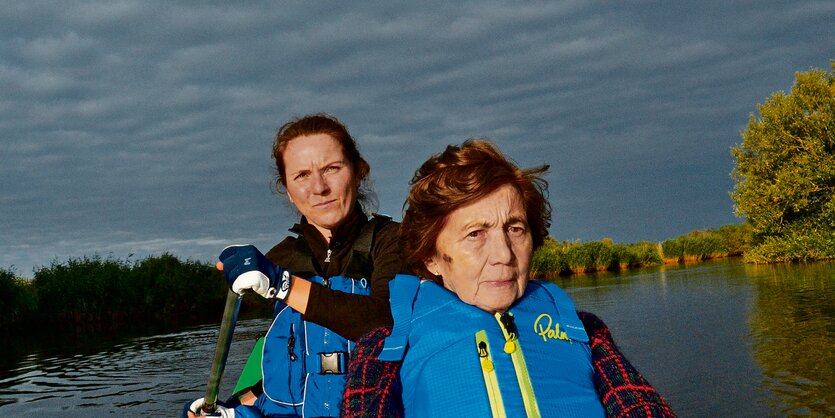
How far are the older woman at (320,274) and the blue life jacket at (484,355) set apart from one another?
37 centimetres

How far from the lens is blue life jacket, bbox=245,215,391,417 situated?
264cm

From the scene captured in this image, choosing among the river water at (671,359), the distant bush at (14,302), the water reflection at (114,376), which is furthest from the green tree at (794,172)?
the distant bush at (14,302)

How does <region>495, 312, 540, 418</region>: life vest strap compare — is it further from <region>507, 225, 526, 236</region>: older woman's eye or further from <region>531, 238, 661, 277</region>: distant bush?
<region>531, 238, 661, 277</region>: distant bush

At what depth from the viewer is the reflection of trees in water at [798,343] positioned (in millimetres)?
6254

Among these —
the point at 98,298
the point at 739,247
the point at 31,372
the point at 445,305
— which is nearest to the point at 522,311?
the point at 445,305

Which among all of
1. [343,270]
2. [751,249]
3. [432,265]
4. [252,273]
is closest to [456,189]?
[432,265]

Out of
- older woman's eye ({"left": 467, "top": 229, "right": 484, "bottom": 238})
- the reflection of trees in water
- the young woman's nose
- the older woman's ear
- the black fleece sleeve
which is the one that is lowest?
the reflection of trees in water

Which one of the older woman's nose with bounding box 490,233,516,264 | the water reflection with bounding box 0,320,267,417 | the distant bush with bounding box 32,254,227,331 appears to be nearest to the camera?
the older woman's nose with bounding box 490,233,516,264

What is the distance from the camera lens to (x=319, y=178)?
9.17 ft

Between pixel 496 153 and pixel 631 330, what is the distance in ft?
32.6

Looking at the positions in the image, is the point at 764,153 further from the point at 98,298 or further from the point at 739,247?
the point at 98,298

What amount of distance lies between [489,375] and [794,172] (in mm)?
23709

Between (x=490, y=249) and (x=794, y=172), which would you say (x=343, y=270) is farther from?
(x=794, y=172)

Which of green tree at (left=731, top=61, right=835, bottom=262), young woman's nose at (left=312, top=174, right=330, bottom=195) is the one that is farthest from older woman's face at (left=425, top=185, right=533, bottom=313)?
green tree at (left=731, top=61, right=835, bottom=262)
